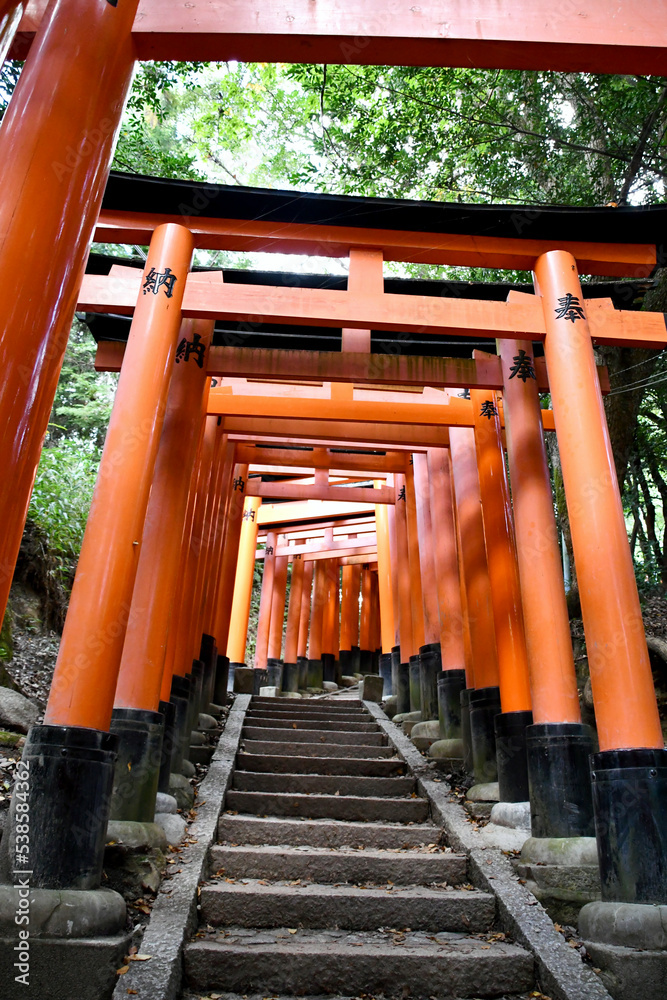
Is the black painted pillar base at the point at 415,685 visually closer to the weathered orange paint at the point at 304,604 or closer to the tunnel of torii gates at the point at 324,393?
the tunnel of torii gates at the point at 324,393

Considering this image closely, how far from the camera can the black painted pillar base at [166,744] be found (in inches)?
217

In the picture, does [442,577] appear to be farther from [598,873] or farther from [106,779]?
[106,779]

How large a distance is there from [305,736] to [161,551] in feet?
12.0

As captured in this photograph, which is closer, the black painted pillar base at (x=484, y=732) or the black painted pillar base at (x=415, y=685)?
the black painted pillar base at (x=484, y=732)

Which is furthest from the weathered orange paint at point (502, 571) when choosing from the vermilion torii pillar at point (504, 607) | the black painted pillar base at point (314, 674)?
the black painted pillar base at point (314, 674)

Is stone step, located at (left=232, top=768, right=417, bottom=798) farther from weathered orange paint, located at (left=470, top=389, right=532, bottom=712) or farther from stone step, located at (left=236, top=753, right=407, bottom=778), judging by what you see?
weathered orange paint, located at (left=470, top=389, right=532, bottom=712)

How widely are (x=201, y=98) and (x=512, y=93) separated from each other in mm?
7583

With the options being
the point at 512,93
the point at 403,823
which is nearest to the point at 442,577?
the point at 403,823

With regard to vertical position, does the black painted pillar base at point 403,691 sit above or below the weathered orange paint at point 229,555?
below

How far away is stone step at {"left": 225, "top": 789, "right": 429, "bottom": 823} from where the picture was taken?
6105 mm

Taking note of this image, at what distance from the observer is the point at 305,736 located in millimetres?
8227

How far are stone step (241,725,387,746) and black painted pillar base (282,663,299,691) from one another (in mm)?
8295

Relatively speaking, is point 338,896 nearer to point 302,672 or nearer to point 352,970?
point 352,970

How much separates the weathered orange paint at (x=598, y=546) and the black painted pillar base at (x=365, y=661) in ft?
53.1
